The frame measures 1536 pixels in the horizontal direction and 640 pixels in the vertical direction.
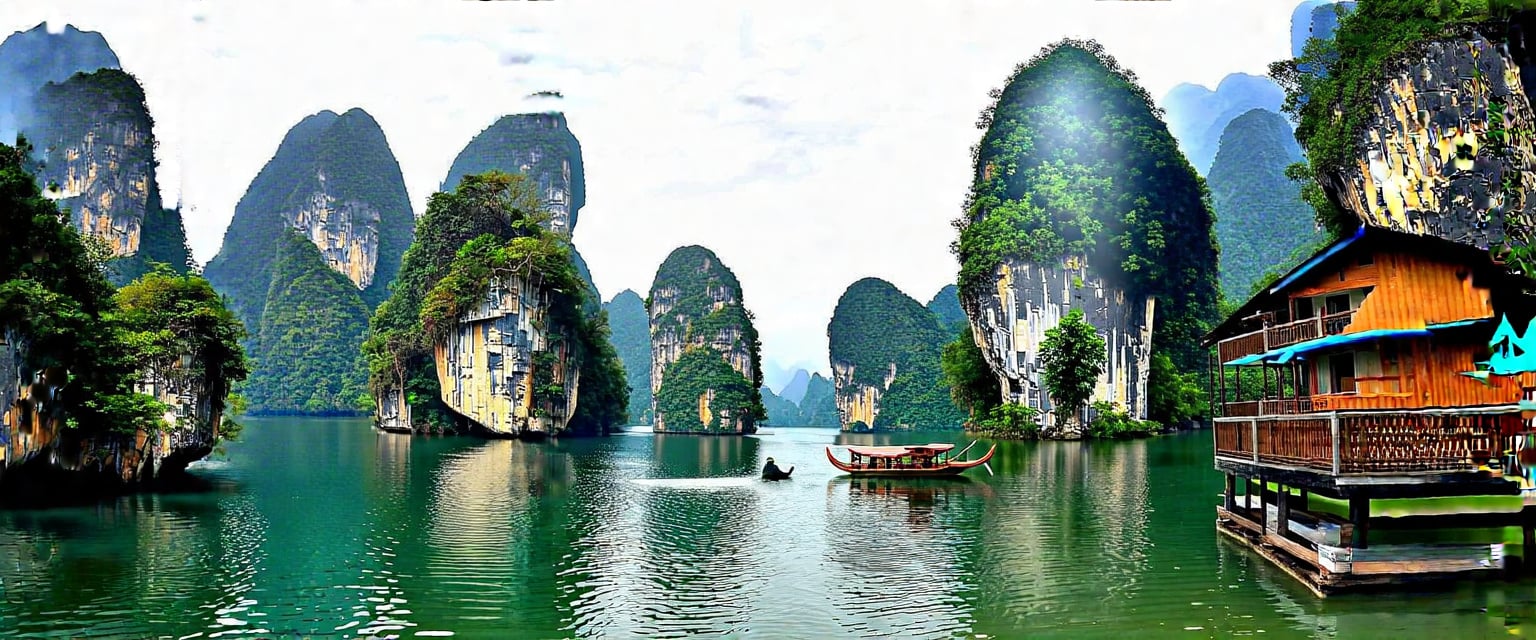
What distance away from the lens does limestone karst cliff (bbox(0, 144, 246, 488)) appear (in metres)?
20.7

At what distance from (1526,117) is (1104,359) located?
35244mm

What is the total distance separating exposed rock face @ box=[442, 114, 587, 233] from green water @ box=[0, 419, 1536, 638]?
125969 mm

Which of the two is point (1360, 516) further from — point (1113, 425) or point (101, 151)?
point (101, 151)

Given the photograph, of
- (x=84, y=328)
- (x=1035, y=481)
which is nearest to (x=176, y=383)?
(x=84, y=328)

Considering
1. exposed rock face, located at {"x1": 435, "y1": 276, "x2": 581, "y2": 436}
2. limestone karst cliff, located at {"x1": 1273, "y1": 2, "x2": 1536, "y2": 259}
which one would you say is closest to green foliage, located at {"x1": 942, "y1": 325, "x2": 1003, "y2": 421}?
exposed rock face, located at {"x1": 435, "y1": 276, "x2": 581, "y2": 436}

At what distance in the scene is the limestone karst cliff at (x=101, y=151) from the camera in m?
108

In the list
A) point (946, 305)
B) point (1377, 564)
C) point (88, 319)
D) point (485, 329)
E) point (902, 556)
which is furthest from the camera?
point (946, 305)

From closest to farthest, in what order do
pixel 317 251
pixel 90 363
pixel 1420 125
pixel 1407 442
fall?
pixel 1407 442 < pixel 90 363 < pixel 1420 125 < pixel 317 251

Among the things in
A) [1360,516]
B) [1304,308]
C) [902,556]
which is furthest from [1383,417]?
[902,556]

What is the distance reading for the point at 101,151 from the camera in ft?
359

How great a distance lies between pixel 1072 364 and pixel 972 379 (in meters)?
12.0

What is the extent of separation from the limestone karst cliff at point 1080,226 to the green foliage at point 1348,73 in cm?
2038

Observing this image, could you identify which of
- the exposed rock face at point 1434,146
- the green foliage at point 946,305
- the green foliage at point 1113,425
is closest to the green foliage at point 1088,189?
the green foliage at point 1113,425

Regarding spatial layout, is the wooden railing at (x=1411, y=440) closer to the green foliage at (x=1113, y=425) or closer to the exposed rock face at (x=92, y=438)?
the exposed rock face at (x=92, y=438)
